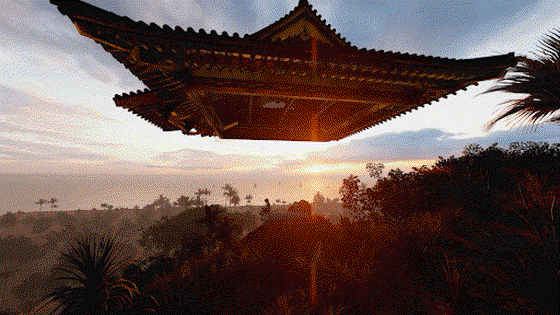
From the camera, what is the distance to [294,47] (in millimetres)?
3691

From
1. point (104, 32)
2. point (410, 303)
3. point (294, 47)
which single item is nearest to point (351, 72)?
point (294, 47)

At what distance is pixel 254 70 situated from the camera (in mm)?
4004

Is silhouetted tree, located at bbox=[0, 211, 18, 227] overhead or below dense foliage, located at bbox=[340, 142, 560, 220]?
below

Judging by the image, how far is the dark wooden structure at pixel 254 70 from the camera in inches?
128

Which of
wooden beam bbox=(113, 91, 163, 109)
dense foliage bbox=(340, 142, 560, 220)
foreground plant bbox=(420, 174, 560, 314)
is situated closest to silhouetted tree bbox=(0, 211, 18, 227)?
wooden beam bbox=(113, 91, 163, 109)

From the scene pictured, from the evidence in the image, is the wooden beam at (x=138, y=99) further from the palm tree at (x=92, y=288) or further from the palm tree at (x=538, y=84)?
the palm tree at (x=538, y=84)

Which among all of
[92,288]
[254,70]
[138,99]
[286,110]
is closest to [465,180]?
[286,110]

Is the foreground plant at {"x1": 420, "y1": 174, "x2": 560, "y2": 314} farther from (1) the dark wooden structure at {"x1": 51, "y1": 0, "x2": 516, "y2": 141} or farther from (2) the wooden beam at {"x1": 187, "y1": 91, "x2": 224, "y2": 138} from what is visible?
(2) the wooden beam at {"x1": 187, "y1": 91, "x2": 224, "y2": 138}

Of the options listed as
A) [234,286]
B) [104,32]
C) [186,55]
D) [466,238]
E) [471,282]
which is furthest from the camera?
[466,238]

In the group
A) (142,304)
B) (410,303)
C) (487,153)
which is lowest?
(142,304)

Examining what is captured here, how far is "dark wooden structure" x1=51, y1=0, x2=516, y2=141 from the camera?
326cm

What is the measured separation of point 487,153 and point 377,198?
6.55m

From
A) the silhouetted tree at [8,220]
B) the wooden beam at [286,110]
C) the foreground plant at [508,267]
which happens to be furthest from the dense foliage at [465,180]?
the silhouetted tree at [8,220]

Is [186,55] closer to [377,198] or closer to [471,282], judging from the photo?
[471,282]
